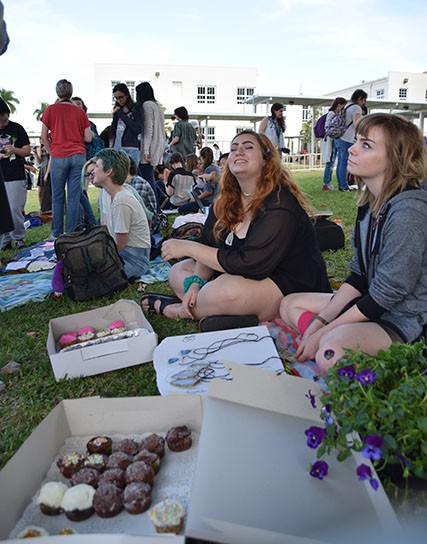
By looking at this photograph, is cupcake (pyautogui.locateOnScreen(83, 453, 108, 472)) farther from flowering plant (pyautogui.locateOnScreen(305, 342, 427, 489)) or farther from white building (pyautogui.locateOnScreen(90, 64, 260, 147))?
white building (pyautogui.locateOnScreen(90, 64, 260, 147))

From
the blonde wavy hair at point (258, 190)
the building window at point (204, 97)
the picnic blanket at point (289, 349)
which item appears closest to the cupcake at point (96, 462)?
the picnic blanket at point (289, 349)

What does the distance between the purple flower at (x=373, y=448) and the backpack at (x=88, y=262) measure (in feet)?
9.84

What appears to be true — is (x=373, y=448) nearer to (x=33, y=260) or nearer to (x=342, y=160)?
(x=33, y=260)

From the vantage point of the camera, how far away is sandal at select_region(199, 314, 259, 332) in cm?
286

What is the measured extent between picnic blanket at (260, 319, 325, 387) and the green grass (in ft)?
1.80

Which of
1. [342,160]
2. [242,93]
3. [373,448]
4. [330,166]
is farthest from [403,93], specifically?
[373,448]

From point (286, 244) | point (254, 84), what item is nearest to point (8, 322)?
point (286, 244)

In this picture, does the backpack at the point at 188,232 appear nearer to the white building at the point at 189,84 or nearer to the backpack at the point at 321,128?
the backpack at the point at 321,128

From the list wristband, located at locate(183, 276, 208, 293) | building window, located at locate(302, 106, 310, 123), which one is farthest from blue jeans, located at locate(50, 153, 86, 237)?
building window, located at locate(302, 106, 310, 123)

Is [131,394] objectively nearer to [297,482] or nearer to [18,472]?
[18,472]

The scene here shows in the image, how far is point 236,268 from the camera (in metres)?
2.79

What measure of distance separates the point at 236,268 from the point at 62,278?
174 cm

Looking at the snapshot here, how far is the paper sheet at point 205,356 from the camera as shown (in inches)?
86.7

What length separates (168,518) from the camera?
1.22 metres
